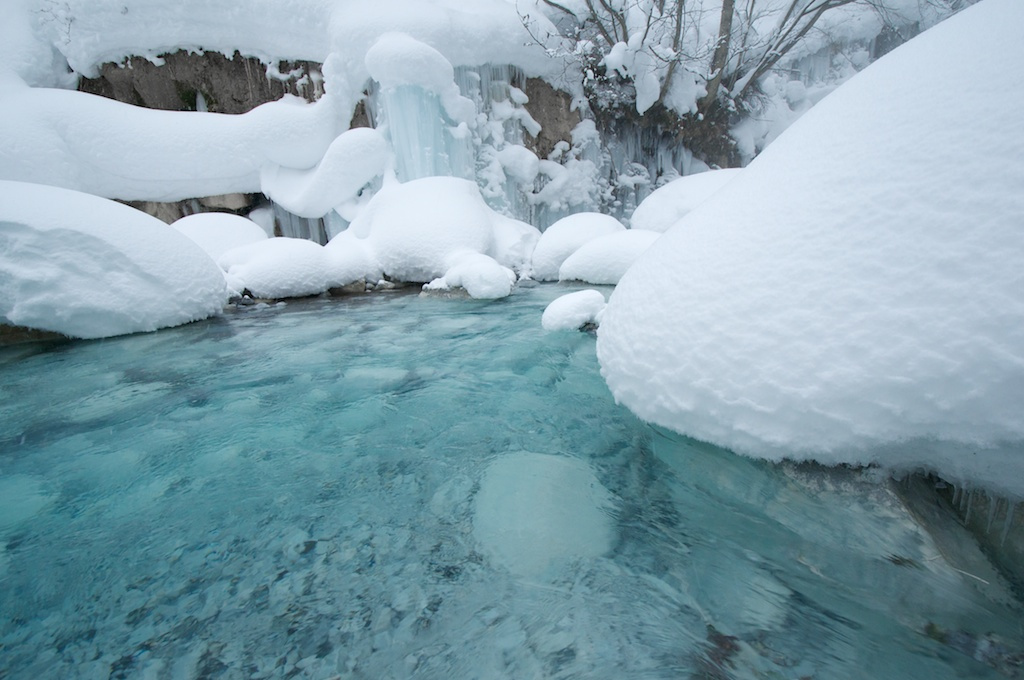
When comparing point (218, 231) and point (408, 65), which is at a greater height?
point (408, 65)

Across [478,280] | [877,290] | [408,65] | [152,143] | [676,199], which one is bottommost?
[478,280]

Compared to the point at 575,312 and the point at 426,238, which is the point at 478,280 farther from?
the point at 575,312

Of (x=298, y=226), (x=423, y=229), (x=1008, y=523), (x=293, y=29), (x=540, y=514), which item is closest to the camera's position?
(x=1008, y=523)

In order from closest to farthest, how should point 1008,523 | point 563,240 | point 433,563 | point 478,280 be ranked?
point 1008,523
point 433,563
point 478,280
point 563,240

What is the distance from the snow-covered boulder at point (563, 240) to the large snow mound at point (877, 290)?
4.73m

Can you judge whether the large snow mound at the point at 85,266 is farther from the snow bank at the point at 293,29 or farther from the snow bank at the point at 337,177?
the snow bank at the point at 293,29

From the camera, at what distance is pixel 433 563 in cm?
114

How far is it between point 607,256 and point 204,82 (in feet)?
31.3

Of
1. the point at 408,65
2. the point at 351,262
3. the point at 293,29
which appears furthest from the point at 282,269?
the point at 293,29

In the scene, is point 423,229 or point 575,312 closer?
point 575,312

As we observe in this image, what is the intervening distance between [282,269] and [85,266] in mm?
1775

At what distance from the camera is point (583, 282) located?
5.90 meters

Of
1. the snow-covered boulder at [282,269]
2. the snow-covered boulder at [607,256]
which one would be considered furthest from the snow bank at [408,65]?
the snow-covered boulder at [607,256]

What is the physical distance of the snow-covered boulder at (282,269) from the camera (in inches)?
196
